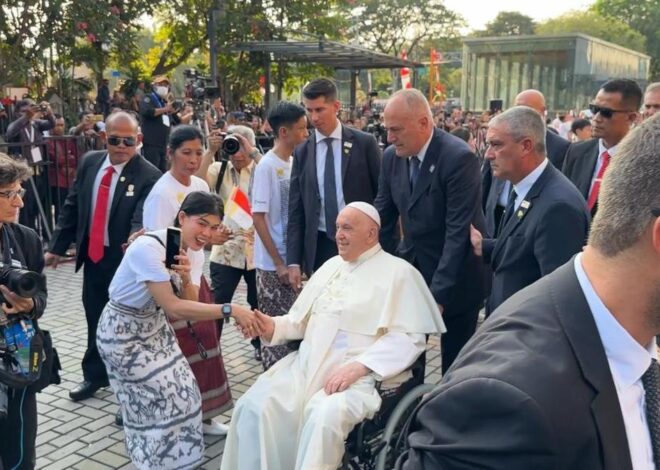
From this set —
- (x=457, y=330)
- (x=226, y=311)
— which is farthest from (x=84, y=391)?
(x=457, y=330)

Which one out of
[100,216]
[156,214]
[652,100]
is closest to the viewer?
[156,214]

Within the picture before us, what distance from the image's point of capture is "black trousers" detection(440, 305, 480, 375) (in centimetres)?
388

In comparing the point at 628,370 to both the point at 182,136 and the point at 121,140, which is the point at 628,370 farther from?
the point at 121,140

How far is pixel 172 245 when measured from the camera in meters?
3.40

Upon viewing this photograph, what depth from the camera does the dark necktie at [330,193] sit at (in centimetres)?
435

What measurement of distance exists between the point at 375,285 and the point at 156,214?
153 cm

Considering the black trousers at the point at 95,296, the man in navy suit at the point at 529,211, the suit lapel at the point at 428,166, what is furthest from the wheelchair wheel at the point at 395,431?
the black trousers at the point at 95,296

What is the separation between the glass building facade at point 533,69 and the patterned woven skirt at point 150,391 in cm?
2346

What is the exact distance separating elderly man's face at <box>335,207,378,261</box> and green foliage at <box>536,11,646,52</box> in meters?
43.8

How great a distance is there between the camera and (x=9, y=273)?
278 centimetres

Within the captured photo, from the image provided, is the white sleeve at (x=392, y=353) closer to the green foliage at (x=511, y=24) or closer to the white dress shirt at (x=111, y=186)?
the white dress shirt at (x=111, y=186)

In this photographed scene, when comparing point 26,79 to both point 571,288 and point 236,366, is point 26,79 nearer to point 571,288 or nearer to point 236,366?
point 236,366

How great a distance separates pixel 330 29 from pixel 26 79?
870cm

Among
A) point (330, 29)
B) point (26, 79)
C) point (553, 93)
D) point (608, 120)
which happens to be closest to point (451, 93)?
point (553, 93)
